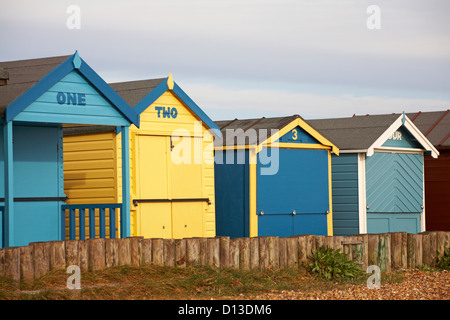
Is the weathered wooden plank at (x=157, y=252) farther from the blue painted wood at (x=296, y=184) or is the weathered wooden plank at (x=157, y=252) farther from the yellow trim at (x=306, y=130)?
the yellow trim at (x=306, y=130)

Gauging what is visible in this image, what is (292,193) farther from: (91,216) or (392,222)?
(91,216)

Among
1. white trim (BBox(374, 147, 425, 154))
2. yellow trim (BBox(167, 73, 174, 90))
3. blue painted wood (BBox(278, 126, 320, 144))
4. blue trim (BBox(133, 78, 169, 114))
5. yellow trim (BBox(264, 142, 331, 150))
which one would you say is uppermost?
yellow trim (BBox(167, 73, 174, 90))

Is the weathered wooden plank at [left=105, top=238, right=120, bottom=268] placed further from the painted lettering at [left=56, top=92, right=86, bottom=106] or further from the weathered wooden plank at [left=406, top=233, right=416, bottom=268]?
the weathered wooden plank at [left=406, top=233, right=416, bottom=268]

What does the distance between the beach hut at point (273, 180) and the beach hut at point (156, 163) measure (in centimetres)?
65

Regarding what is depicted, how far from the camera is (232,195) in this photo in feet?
51.4

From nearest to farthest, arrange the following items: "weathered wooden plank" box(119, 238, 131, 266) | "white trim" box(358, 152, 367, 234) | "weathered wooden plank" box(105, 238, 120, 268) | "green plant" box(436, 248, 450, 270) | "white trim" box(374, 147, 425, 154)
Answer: "weathered wooden plank" box(105, 238, 120, 268)
"weathered wooden plank" box(119, 238, 131, 266)
"green plant" box(436, 248, 450, 270)
"white trim" box(358, 152, 367, 234)
"white trim" box(374, 147, 425, 154)

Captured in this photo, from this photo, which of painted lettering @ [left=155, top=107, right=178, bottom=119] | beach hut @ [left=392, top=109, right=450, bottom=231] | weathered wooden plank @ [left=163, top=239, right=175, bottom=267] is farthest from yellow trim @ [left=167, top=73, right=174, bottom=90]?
beach hut @ [left=392, top=109, right=450, bottom=231]

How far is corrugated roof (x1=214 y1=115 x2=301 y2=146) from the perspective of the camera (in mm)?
15659

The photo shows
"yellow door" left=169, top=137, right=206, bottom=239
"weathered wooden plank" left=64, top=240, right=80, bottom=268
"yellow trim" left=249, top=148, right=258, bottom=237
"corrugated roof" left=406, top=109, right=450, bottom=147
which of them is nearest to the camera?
"weathered wooden plank" left=64, top=240, right=80, bottom=268

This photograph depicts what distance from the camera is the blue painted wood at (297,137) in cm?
1595

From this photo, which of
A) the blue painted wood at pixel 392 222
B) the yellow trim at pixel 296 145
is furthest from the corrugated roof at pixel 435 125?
the yellow trim at pixel 296 145

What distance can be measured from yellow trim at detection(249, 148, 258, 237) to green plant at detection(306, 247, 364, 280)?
3.65 m

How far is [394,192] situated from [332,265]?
7.30 meters
